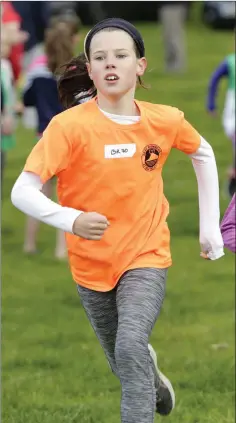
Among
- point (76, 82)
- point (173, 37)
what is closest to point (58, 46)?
point (76, 82)

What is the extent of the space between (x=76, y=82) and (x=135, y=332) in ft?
4.75

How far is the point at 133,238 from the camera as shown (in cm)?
532

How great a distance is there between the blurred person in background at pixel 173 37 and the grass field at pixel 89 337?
394 inches

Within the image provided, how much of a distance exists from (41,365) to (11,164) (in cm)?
840

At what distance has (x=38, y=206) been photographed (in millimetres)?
4973

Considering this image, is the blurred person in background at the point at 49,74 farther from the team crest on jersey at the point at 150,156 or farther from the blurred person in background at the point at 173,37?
the blurred person in background at the point at 173,37

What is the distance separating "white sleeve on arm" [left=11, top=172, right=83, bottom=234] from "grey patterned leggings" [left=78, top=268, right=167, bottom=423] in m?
0.50

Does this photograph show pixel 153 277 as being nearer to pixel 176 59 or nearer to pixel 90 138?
pixel 90 138

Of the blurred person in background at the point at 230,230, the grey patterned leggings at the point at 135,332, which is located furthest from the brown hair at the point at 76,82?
the grey patterned leggings at the point at 135,332

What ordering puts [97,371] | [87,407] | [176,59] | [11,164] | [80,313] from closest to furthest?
[87,407], [97,371], [80,313], [11,164], [176,59]

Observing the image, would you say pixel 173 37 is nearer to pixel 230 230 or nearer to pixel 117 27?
pixel 230 230

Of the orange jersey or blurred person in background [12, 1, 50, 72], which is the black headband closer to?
the orange jersey

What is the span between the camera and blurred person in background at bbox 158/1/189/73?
23.8m

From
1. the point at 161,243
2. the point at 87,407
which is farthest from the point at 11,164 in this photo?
the point at 161,243
